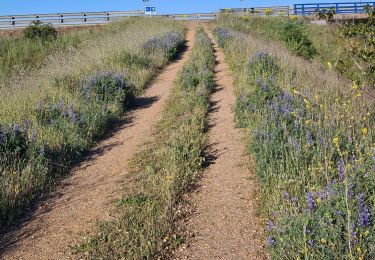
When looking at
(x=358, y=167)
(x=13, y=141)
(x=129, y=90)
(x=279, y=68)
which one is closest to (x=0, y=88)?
(x=129, y=90)

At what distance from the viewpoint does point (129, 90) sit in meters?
10.7

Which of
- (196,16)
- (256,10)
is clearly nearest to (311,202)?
(196,16)

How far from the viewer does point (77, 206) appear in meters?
5.18

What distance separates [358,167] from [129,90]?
723cm

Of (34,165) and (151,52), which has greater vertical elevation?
(151,52)

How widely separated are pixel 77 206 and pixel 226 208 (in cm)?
173

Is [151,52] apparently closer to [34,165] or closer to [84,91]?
[84,91]

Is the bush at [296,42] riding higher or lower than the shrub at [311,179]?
higher

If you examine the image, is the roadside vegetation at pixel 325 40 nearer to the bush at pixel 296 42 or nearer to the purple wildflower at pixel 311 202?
the bush at pixel 296 42

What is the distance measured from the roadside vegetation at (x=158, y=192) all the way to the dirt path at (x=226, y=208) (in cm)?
20

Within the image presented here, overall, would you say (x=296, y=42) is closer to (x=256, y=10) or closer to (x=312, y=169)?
A: (x=312, y=169)

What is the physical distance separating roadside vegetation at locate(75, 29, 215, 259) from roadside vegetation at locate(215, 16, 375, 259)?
90 centimetres

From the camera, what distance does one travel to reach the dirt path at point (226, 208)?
4.14m

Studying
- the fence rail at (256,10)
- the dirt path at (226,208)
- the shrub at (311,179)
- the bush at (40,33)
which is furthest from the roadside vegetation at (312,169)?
the fence rail at (256,10)
